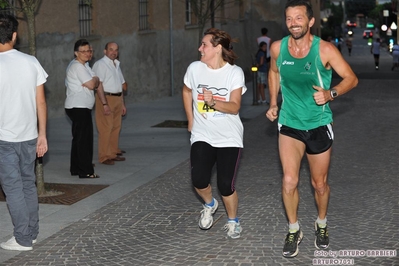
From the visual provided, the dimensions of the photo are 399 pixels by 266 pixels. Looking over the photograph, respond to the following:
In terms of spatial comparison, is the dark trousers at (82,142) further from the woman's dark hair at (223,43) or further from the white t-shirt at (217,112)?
the woman's dark hair at (223,43)

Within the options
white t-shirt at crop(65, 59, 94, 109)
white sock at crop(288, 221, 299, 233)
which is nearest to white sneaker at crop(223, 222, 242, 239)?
white sock at crop(288, 221, 299, 233)

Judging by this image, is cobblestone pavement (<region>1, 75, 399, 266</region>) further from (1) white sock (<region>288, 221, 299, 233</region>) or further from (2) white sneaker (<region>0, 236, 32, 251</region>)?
(1) white sock (<region>288, 221, 299, 233</region>)

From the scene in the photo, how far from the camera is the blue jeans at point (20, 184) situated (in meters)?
7.14

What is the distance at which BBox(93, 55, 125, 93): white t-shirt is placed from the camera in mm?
11922

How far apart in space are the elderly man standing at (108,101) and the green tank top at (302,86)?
5173mm

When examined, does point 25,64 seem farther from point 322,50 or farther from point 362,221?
point 362,221

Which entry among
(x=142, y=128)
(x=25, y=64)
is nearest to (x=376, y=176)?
(x=25, y=64)

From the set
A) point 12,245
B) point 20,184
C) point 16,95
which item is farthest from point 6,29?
point 12,245

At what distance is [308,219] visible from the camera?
8.32 meters

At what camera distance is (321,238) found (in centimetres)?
720

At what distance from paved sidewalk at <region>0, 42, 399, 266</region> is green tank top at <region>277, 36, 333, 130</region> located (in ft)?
3.58

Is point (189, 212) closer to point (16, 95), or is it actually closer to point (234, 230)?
point (234, 230)

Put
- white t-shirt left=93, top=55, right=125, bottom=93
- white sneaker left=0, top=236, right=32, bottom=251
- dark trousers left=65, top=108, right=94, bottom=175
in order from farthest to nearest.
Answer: white t-shirt left=93, top=55, right=125, bottom=93, dark trousers left=65, top=108, right=94, bottom=175, white sneaker left=0, top=236, right=32, bottom=251

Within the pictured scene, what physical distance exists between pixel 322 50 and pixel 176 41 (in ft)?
60.4
